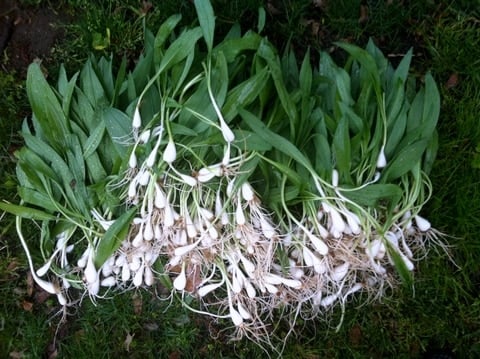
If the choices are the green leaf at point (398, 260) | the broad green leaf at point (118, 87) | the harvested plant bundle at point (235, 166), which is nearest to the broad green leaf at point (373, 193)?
the harvested plant bundle at point (235, 166)

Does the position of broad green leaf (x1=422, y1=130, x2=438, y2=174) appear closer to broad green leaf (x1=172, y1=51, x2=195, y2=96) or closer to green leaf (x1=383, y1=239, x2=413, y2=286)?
green leaf (x1=383, y1=239, x2=413, y2=286)

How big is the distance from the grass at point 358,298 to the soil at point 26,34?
0.12 ft

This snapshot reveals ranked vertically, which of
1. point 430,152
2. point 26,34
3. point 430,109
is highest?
point 26,34

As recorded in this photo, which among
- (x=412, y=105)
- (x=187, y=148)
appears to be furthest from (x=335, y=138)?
(x=187, y=148)

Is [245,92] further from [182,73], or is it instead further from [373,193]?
[373,193]

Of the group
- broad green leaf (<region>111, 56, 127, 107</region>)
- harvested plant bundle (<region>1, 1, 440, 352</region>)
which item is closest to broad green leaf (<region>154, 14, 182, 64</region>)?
harvested plant bundle (<region>1, 1, 440, 352</region>)

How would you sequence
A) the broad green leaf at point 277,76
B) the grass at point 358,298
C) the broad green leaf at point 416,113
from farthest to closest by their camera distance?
the grass at point 358,298
the broad green leaf at point 416,113
the broad green leaf at point 277,76

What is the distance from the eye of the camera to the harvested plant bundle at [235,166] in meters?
1.26

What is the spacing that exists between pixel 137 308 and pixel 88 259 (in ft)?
1.05

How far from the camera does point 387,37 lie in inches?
61.8

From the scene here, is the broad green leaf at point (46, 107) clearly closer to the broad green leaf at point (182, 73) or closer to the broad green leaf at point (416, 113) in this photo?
the broad green leaf at point (182, 73)

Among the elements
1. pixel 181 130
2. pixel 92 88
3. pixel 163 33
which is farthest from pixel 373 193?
pixel 92 88

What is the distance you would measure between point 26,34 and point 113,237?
71cm

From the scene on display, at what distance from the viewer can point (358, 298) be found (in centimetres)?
158
